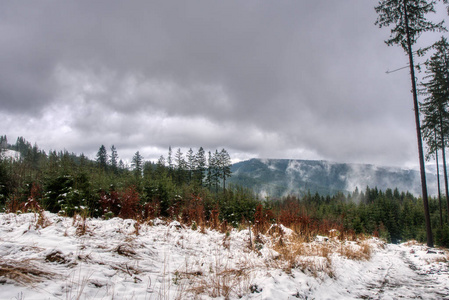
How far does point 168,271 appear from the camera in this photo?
3.51 metres

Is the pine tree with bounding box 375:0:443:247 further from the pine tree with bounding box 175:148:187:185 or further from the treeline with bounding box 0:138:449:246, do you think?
the pine tree with bounding box 175:148:187:185

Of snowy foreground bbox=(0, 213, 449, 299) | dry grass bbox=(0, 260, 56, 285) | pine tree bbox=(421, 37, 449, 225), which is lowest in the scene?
snowy foreground bbox=(0, 213, 449, 299)

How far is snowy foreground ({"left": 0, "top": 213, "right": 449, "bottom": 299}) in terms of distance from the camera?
244 cm

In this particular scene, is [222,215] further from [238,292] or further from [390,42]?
[390,42]

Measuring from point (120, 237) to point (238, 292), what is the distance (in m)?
2.66

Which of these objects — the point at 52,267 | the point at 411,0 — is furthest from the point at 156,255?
the point at 411,0

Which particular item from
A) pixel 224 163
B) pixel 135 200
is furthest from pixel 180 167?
pixel 135 200

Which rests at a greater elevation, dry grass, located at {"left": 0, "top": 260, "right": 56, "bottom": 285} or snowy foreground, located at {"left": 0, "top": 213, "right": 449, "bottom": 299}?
dry grass, located at {"left": 0, "top": 260, "right": 56, "bottom": 285}

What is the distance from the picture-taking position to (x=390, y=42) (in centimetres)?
1314

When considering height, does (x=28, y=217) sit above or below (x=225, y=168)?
below

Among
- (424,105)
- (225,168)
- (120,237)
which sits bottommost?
(120,237)

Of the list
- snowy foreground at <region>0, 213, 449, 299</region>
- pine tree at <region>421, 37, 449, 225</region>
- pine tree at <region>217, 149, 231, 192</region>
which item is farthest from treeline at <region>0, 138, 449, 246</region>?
pine tree at <region>217, 149, 231, 192</region>

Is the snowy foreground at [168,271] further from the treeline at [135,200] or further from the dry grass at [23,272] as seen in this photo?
the treeline at [135,200]

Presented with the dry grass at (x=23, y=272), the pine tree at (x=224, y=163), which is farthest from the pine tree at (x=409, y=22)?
the pine tree at (x=224, y=163)
